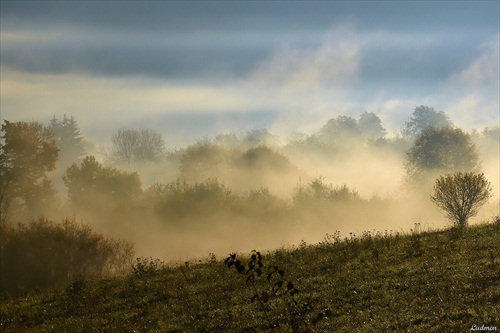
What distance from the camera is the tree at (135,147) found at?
159000 millimetres

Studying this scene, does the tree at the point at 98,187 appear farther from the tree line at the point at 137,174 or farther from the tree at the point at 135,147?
the tree at the point at 135,147

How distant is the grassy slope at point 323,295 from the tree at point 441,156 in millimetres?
74181

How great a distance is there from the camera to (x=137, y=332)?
18797 mm

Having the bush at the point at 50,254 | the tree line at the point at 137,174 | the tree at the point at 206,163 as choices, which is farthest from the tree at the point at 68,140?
the bush at the point at 50,254

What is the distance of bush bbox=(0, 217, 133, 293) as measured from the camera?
141 ft

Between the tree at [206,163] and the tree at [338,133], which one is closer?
the tree at [206,163]

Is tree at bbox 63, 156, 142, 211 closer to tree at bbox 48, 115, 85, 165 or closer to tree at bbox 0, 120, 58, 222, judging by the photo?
tree at bbox 0, 120, 58, 222

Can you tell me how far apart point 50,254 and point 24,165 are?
3695 centimetres

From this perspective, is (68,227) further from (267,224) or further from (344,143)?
(344,143)

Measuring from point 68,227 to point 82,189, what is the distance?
4387 centimetres

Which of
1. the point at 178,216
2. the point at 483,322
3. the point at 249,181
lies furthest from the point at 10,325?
the point at 249,181

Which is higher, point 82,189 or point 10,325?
point 82,189

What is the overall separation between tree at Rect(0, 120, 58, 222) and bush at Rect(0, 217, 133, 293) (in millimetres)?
29409

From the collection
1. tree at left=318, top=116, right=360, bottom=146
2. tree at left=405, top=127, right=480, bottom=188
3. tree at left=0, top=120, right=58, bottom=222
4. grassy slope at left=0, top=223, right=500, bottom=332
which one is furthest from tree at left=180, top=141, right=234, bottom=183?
tree at left=318, top=116, right=360, bottom=146
